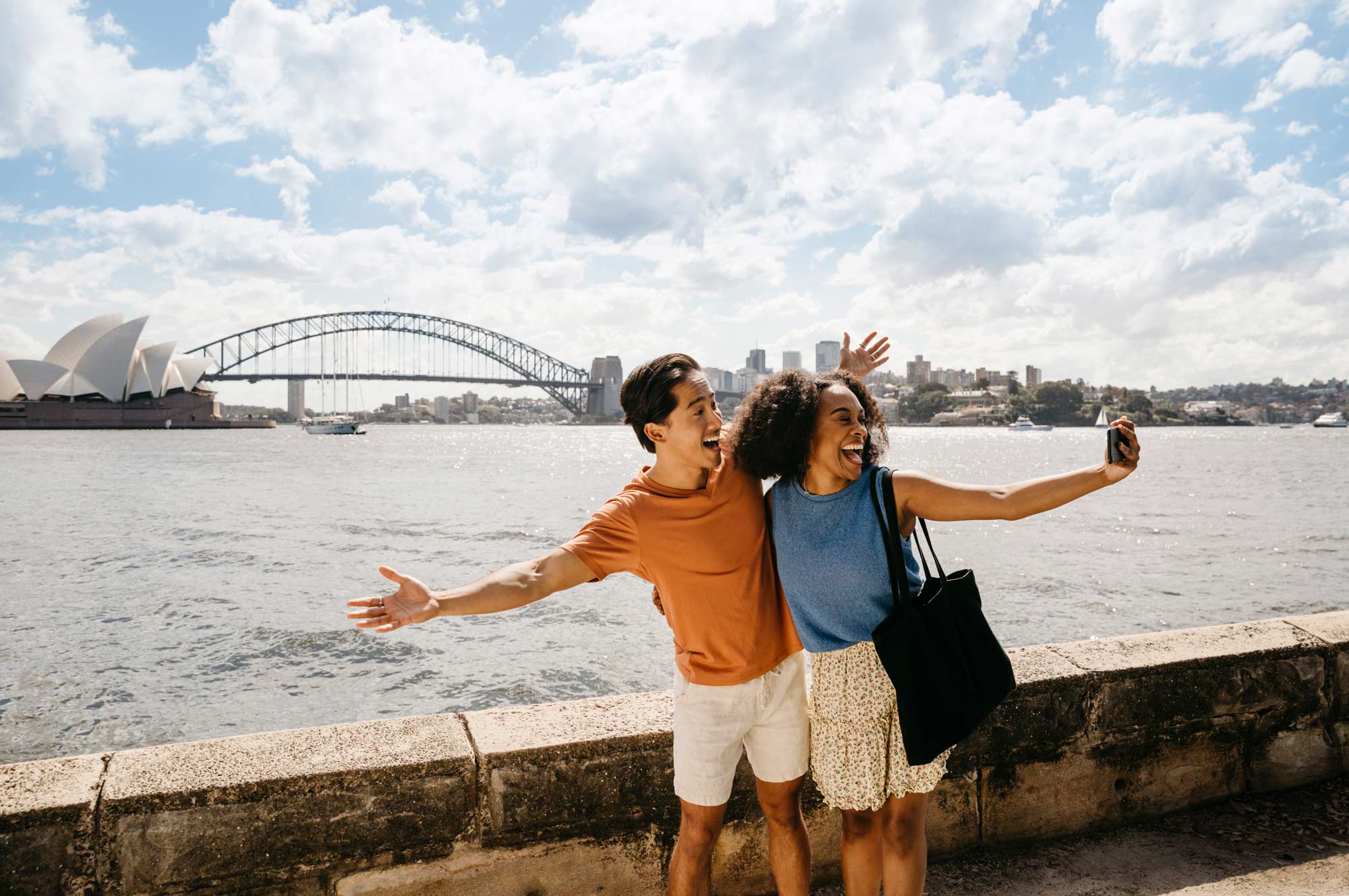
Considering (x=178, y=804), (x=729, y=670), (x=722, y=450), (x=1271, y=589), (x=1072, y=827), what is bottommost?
(x=1271, y=589)

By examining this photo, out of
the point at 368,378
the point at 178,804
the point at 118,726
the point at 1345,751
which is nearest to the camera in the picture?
the point at 178,804

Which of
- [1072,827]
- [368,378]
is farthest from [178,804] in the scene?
[368,378]

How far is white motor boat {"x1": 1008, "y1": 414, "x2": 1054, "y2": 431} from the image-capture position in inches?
4429

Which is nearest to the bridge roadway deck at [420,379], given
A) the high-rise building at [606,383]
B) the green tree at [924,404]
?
the high-rise building at [606,383]

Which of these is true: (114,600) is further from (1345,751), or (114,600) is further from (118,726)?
(1345,751)

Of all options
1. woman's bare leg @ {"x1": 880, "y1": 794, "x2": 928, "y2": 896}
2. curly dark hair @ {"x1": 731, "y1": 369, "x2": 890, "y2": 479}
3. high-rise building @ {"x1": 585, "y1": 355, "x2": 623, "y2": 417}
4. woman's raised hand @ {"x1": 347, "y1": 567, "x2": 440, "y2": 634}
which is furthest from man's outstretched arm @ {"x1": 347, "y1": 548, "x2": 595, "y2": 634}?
high-rise building @ {"x1": 585, "y1": 355, "x2": 623, "y2": 417}

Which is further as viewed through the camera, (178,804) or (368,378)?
(368,378)

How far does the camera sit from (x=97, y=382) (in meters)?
70.6

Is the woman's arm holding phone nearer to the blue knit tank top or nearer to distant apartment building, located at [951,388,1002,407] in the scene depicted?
the blue knit tank top

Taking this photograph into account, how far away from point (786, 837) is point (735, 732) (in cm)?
25

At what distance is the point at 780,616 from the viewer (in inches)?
72.3

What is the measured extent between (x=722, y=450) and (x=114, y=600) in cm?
1189

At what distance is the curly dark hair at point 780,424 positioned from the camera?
180 centimetres

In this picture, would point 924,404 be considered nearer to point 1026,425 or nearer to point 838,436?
point 1026,425
